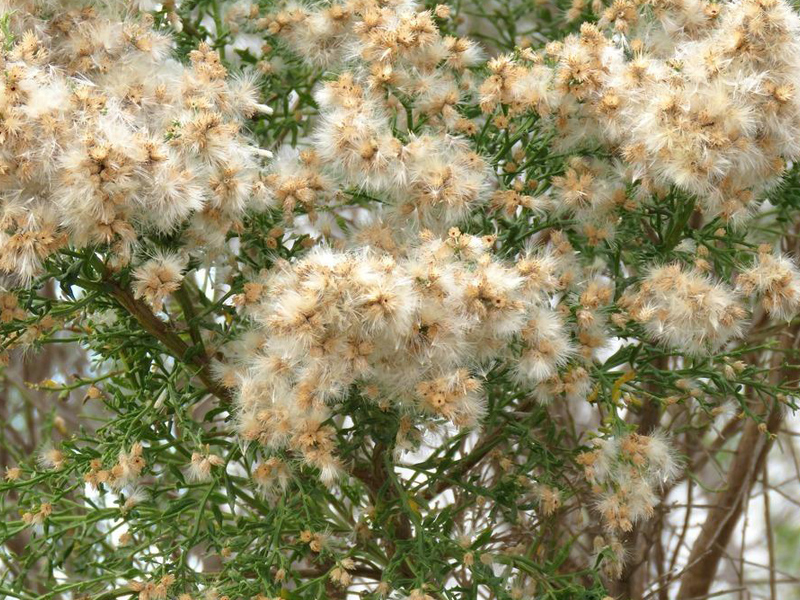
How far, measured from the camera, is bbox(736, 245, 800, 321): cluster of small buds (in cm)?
128

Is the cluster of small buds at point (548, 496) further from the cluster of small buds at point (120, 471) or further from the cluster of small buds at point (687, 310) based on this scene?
the cluster of small buds at point (120, 471)

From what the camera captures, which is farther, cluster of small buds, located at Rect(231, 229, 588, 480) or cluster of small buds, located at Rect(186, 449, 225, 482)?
cluster of small buds, located at Rect(186, 449, 225, 482)

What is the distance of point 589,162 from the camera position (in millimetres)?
1402

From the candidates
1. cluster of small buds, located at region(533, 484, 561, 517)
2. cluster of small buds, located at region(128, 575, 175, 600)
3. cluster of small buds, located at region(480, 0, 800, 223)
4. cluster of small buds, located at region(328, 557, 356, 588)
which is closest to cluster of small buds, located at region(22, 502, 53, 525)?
cluster of small buds, located at region(128, 575, 175, 600)

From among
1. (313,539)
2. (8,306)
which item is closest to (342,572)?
(313,539)

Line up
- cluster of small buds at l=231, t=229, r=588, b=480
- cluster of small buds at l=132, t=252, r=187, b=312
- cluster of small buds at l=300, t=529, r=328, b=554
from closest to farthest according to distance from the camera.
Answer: cluster of small buds at l=231, t=229, r=588, b=480, cluster of small buds at l=132, t=252, r=187, b=312, cluster of small buds at l=300, t=529, r=328, b=554

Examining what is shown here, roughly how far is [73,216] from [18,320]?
23 cm

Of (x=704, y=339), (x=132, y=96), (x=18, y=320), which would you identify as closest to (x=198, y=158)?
(x=132, y=96)

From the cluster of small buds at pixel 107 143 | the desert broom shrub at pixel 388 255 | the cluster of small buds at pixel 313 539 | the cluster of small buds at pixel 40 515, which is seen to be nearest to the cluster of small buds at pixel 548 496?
the desert broom shrub at pixel 388 255

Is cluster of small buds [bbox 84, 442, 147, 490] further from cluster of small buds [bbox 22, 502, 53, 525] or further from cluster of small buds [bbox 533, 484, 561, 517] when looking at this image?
cluster of small buds [bbox 533, 484, 561, 517]

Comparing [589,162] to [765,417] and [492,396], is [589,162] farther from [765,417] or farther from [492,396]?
[765,417]

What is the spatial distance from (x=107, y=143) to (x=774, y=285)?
733 mm

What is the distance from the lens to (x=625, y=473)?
132cm

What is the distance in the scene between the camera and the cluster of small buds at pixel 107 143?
1.13 meters
